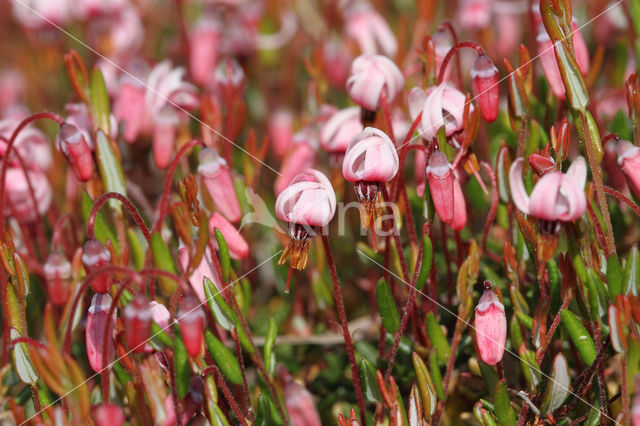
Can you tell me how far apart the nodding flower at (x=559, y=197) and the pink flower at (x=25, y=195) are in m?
1.10

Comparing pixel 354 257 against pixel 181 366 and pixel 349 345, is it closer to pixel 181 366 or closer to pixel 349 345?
pixel 349 345

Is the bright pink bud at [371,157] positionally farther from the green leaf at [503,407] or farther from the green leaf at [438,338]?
the green leaf at [503,407]

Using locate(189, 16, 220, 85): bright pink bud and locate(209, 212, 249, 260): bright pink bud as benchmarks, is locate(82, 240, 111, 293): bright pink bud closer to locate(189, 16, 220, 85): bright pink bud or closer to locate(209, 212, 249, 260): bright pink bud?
locate(209, 212, 249, 260): bright pink bud

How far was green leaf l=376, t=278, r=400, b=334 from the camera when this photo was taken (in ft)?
4.48

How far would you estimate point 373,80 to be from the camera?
4.91 feet

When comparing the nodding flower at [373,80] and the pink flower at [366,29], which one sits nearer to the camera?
the nodding flower at [373,80]

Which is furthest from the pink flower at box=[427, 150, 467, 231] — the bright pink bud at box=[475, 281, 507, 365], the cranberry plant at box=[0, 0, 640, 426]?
the bright pink bud at box=[475, 281, 507, 365]

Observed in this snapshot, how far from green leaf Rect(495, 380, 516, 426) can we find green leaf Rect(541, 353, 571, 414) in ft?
0.23

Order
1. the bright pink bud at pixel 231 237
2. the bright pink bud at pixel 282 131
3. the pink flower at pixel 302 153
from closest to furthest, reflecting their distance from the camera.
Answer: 1. the bright pink bud at pixel 231 237
2. the pink flower at pixel 302 153
3. the bright pink bud at pixel 282 131

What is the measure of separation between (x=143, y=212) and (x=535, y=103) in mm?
1028

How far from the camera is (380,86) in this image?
4.92 feet

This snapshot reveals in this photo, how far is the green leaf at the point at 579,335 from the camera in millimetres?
1243

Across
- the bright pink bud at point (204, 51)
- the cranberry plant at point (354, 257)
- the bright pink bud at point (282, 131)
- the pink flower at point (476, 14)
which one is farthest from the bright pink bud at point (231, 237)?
the pink flower at point (476, 14)

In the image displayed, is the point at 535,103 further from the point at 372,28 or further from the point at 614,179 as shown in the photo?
the point at 372,28
